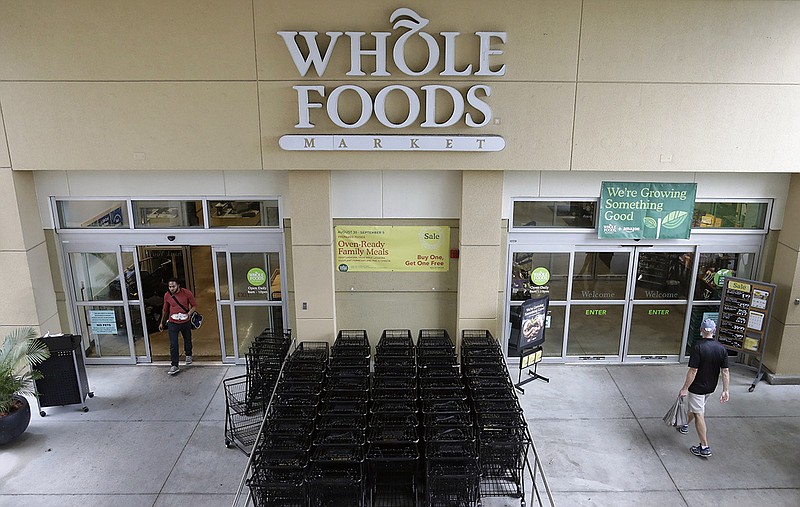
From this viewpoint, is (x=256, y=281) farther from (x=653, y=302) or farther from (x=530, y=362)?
(x=653, y=302)

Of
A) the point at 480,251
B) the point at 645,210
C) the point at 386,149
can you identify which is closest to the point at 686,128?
the point at 645,210

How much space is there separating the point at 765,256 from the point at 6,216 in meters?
11.7

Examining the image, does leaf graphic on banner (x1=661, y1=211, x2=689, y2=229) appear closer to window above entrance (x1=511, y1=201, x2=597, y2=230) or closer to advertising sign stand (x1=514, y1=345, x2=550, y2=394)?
window above entrance (x1=511, y1=201, x2=597, y2=230)

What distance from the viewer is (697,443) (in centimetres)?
766

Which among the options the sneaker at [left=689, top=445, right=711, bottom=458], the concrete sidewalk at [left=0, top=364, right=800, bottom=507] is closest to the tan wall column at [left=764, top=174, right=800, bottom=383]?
the concrete sidewalk at [left=0, top=364, right=800, bottom=507]

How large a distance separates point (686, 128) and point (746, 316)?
3.10 meters

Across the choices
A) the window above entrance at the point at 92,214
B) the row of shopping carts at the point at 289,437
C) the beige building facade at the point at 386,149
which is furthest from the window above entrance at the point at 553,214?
the window above entrance at the point at 92,214

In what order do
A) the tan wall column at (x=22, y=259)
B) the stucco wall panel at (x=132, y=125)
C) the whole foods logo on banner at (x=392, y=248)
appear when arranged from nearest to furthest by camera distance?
the stucco wall panel at (x=132, y=125)
the tan wall column at (x=22, y=259)
the whole foods logo on banner at (x=392, y=248)

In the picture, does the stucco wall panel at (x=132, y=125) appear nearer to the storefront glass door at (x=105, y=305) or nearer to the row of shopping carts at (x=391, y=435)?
the storefront glass door at (x=105, y=305)

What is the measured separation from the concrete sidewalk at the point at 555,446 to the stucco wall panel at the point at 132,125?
11.6 ft

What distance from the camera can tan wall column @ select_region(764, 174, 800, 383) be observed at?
879 cm

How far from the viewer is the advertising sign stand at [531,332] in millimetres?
8828

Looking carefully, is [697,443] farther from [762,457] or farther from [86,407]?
[86,407]

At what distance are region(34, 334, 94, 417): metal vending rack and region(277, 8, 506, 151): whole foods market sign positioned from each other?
13.8 feet
